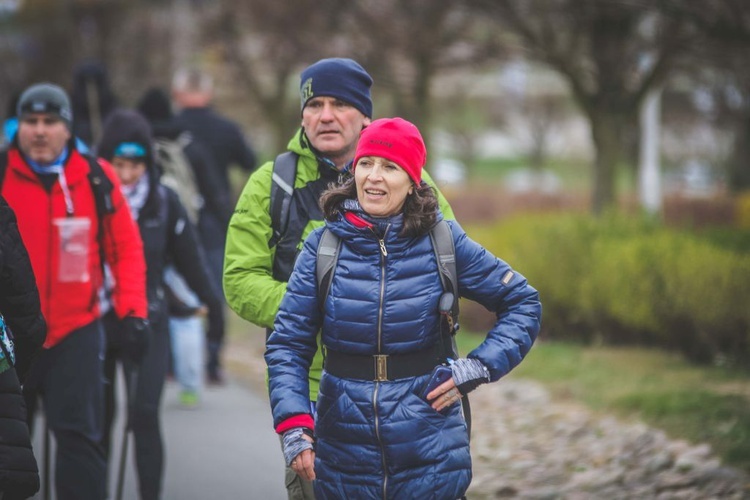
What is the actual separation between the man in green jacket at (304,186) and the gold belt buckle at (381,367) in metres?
0.64

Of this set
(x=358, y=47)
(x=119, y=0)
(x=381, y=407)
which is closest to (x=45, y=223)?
(x=381, y=407)

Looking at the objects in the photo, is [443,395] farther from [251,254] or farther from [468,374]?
[251,254]

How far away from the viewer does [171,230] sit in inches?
267

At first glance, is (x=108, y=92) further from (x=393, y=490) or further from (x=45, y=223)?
(x=393, y=490)

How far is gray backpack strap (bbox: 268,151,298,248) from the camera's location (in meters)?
4.76

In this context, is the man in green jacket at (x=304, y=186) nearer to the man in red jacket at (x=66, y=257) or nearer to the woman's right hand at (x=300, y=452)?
the woman's right hand at (x=300, y=452)

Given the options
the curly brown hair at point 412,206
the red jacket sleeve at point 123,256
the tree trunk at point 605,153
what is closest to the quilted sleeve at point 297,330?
the curly brown hair at point 412,206

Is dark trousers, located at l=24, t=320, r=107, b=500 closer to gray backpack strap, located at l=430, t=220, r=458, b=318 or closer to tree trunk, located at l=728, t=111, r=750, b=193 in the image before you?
gray backpack strap, located at l=430, t=220, r=458, b=318

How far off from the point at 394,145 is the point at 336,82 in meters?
0.77

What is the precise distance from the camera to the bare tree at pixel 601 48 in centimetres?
1223

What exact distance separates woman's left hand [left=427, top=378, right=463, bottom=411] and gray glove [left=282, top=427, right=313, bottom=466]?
391 mm

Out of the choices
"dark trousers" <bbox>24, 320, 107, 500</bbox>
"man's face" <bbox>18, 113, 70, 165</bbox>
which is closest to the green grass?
"dark trousers" <bbox>24, 320, 107, 500</bbox>

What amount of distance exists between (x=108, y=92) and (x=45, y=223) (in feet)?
15.9

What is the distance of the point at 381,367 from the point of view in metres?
4.05
